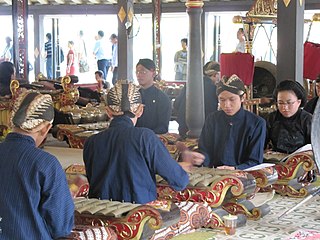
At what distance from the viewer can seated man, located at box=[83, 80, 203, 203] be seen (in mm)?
3203

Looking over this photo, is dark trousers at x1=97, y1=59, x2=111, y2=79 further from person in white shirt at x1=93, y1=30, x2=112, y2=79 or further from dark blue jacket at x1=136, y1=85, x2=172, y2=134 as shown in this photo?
dark blue jacket at x1=136, y1=85, x2=172, y2=134

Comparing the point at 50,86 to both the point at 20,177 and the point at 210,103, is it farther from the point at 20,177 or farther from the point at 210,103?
the point at 20,177

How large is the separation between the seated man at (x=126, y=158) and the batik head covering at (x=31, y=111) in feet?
2.09

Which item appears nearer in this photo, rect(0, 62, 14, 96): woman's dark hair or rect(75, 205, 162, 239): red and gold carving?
rect(75, 205, 162, 239): red and gold carving

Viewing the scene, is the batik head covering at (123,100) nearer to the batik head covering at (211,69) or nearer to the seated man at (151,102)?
the seated man at (151,102)

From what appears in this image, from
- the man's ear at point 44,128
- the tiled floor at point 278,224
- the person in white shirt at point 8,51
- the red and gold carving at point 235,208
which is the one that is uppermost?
the person in white shirt at point 8,51

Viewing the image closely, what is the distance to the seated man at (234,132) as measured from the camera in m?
4.32

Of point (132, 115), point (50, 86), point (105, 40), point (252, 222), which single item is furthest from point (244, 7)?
point (132, 115)

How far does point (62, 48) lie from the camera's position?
1770 centimetres

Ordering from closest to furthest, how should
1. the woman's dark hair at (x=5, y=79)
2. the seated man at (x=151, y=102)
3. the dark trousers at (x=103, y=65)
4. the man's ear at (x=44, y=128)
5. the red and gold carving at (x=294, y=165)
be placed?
the man's ear at (x=44, y=128) → the red and gold carving at (x=294, y=165) → the seated man at (x=151, y=102) → the woman's dark hair at (x=5, y=79) → the dark trousers at (x=103, y=65)

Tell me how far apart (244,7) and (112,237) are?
11481 millimetres

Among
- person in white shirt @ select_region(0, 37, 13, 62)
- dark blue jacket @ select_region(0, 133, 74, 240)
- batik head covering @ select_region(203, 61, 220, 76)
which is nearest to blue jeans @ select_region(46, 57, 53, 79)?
person in white shirt @ select_region(0, 37, 13, 62)

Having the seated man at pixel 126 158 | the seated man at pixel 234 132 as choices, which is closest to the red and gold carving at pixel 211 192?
the seated man at pixel 234 132

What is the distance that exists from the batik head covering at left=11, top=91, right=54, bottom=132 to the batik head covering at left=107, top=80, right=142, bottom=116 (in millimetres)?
664
